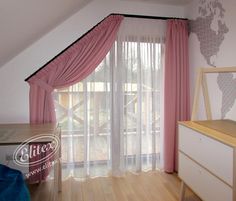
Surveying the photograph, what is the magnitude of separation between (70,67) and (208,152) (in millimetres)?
1798

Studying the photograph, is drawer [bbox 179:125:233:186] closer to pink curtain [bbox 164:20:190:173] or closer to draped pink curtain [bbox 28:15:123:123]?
pink curtain [bbox 164:20:190:173]

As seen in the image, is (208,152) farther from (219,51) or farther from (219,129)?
(219,51)

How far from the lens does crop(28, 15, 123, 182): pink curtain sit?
8.59 ft

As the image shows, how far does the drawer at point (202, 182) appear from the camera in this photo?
4.98 feet

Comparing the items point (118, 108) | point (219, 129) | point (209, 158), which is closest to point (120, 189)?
point (118, 108)

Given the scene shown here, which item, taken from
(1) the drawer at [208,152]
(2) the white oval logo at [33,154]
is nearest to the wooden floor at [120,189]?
(2) the white oval logo at [33,154]

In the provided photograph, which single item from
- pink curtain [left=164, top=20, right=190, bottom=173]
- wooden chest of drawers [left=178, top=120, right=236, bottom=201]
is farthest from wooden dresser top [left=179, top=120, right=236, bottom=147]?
pink curtain [left=164, top=20, right=190, bottom=173]

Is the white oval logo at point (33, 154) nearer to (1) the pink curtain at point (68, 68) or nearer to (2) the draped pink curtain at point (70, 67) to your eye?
(1) the pink curtain at point (68, 68)

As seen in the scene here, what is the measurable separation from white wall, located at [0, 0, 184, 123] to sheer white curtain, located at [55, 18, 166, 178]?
0.35 metres

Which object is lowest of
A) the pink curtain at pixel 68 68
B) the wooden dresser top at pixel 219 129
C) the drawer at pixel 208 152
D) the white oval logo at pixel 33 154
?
the white oval logo at pixel 33 154

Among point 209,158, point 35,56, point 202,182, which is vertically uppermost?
point 35,56

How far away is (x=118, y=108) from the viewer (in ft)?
9.24

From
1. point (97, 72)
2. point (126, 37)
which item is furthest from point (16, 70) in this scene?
point (126, 37)

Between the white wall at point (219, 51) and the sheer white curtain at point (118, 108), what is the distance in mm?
404
